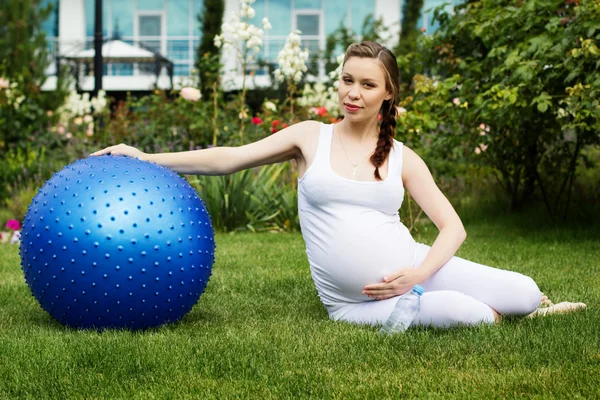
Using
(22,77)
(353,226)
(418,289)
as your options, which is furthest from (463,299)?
(22,77)

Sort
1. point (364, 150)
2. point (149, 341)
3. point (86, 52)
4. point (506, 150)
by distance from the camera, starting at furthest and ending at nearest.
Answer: point (86, 52) → point (506, 150) → point (364, 150) → point (149, 341)

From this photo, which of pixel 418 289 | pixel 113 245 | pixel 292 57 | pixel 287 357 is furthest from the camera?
pixel 292 57

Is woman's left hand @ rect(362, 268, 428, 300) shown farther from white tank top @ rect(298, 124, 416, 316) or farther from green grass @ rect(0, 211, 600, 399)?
green grass @ rect(0, 211, 600, 399)

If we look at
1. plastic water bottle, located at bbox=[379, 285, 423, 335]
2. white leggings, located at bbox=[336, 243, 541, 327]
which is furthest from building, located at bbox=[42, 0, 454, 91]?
plastic water bottle, located at bbox=[379, 285, 423, 335]

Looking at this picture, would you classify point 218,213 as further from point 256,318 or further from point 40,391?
point 40,391

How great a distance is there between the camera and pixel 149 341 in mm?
3531

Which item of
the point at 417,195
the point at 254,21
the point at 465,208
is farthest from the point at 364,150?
the point at 254,21

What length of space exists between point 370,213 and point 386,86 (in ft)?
1.94

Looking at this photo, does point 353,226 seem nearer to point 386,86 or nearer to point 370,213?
point 370,213

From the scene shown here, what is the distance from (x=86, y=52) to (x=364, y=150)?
19498 millimetres

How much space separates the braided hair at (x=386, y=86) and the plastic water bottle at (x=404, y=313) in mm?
552

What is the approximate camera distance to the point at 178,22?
2584cm

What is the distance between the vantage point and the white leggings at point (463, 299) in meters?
3.81

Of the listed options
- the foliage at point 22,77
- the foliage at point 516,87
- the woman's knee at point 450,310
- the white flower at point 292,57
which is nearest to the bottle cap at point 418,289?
the woman's knee at point 450,310
